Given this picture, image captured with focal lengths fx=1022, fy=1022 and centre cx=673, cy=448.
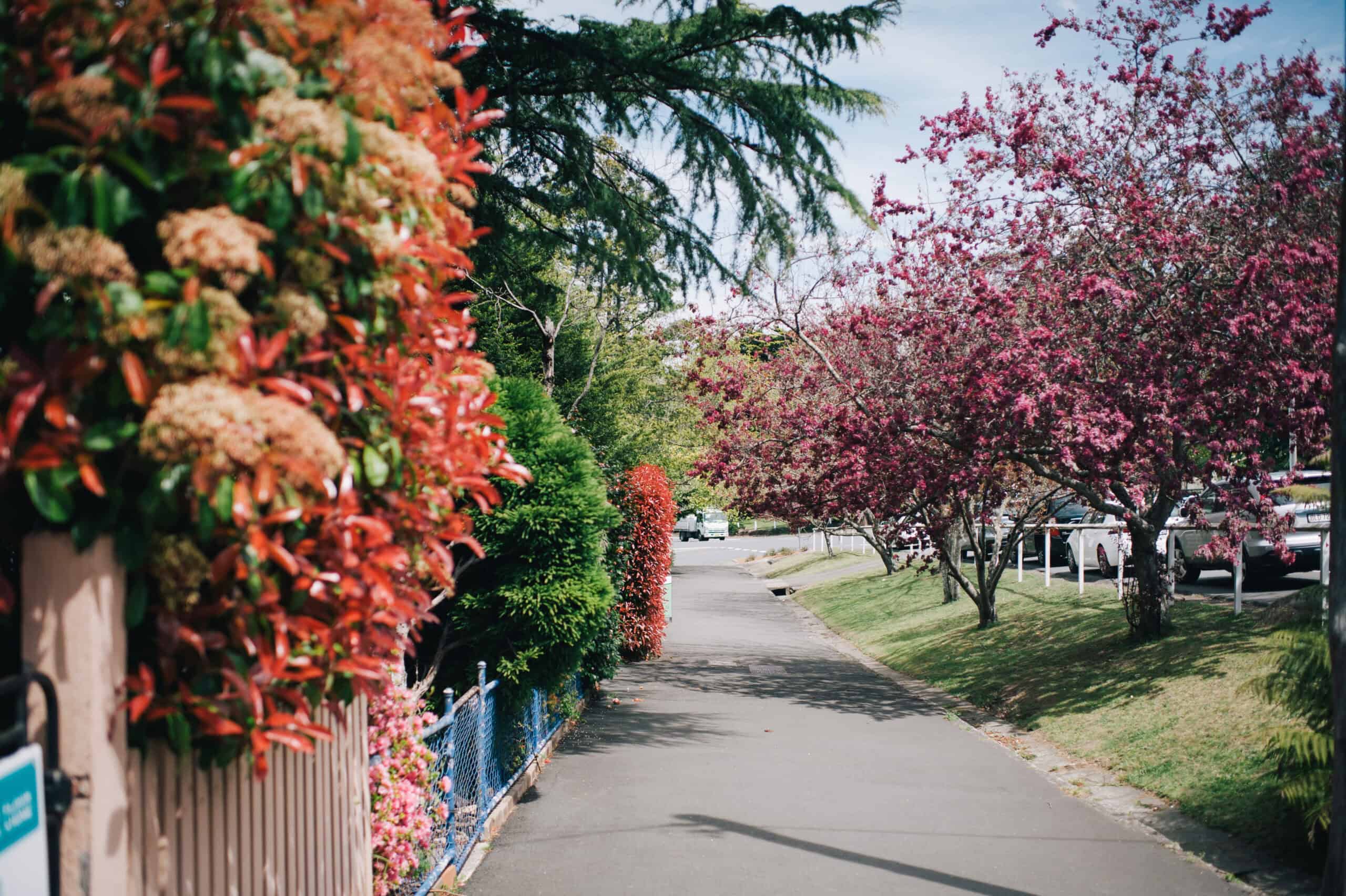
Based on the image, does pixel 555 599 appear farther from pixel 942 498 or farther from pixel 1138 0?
pixel 1138 0

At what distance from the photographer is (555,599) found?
7.43m

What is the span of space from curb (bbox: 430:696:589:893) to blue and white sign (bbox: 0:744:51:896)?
13.9 feet

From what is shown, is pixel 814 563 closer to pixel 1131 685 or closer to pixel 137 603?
pixel 1131 685

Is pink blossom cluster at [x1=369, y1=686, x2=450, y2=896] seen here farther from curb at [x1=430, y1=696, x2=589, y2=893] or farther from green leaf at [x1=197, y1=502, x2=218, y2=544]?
green leaf at [x1=197, y1=502, x2=218, y2=544]

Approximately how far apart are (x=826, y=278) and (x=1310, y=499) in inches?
405

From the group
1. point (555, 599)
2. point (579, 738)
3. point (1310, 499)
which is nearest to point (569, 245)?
point (555, 599)

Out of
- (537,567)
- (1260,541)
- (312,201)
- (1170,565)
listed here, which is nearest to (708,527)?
(1260,541)

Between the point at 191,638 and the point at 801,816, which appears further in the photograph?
the point at 801,816

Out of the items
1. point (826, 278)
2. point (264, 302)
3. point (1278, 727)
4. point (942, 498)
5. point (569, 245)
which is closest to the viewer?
point (264, 302)

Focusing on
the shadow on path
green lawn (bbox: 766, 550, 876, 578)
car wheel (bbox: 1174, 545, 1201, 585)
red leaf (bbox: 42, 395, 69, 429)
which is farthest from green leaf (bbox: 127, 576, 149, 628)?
green lawn (bbox: 766, 550, 876, 578)

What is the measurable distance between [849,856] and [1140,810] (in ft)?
9.68

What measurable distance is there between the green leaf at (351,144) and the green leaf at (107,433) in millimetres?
710

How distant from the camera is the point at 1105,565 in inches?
854

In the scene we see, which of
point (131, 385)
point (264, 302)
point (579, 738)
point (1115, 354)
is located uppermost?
point (1115, 354)
